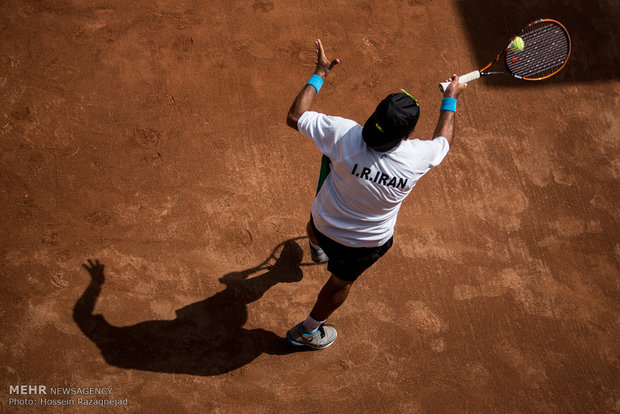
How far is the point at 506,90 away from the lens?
527 cm

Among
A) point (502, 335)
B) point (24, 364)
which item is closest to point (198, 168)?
point (24, 364)

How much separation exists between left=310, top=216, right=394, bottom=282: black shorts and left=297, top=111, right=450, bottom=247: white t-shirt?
80 mm

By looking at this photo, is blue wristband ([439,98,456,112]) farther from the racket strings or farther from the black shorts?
the racket strings

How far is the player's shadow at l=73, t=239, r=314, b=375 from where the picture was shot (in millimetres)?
3789

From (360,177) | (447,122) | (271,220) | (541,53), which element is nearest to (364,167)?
(360,177)

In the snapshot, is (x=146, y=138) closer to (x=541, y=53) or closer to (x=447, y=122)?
(x=447, y=122)

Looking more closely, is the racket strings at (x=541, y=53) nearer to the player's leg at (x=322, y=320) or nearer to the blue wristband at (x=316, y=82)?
the blue wristband at (x=316, y=82)

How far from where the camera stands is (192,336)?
3.90 metres

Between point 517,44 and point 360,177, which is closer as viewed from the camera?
point 360,177

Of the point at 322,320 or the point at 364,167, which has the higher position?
the point at 364,167

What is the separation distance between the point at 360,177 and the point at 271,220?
1760mm

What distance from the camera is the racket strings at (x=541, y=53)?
4254 millimetres

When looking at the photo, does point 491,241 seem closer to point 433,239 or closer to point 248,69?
point 433,239

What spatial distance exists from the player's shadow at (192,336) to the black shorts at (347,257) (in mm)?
1070
